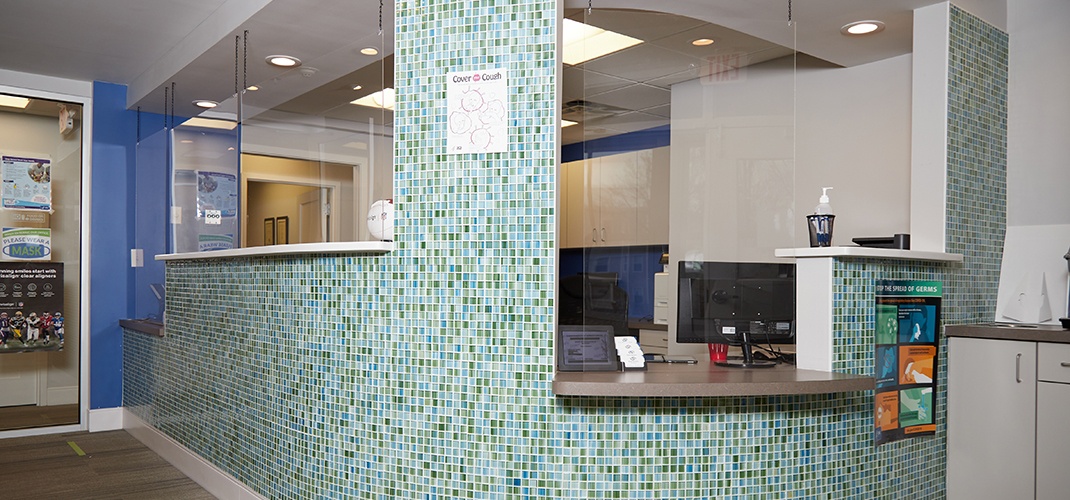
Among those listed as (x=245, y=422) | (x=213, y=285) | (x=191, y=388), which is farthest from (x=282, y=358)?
(x=191, y=388)

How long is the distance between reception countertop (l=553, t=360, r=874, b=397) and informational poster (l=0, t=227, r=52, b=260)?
4.63m

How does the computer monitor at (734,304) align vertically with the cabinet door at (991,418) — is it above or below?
above

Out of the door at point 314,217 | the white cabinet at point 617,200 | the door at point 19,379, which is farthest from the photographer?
the door at point 19,379

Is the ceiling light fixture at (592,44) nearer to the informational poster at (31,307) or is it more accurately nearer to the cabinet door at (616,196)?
the cabinet door at (616,196)

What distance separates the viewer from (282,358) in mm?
3211

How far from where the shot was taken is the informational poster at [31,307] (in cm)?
531

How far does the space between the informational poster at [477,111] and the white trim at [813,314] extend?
1.33 metres

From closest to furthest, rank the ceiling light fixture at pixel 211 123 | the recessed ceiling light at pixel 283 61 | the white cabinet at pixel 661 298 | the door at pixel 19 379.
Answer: the white cabinet at pixel 661 298 → the recessed ceiling light at pixel 283 61 → the ceiling light fixture at pixel 211 123 → the door at pixel 19 379

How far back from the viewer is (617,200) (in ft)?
9.23

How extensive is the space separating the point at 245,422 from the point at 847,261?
274 centimetres

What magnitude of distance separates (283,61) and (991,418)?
4113 millimetres

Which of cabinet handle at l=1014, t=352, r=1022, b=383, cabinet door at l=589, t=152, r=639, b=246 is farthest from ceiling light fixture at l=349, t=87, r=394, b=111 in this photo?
cabinet handle at l=1014, t=352, r=1022, b=383

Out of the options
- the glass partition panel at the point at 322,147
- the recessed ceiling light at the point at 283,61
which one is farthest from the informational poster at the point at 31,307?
the recessed ceiling light at the point at 283,61

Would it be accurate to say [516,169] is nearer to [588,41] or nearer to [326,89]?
[588,41]
